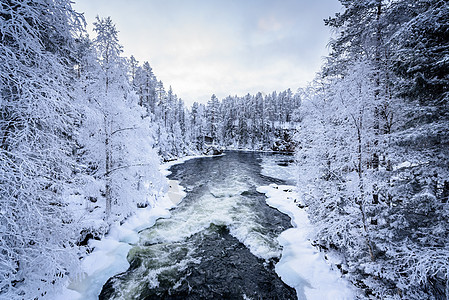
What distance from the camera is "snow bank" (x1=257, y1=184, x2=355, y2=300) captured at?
623cm

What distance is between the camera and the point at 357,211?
19.6ft

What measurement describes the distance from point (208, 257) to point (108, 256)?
4.70m

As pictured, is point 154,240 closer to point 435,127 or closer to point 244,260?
point 244,260

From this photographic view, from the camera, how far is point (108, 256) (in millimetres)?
8172

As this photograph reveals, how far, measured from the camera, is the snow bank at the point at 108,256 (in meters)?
6.31

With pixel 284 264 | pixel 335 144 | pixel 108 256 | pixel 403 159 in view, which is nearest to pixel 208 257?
pixel 284 264

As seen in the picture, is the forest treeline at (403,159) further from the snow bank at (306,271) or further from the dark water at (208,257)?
the dark water at (208,257)

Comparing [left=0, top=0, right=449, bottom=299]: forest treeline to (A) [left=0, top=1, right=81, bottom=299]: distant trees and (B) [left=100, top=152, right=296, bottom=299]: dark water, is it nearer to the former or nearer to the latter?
(A) [left=0, top=1, right=81, bottom=299]: distant trees

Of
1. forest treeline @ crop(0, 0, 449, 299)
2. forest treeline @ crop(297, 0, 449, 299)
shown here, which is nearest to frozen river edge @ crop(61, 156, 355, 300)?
forest treeline @ crop(0, 0, 449, 299)

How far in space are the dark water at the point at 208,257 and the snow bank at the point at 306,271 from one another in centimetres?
40

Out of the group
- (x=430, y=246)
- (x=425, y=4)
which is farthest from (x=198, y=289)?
(x=425, y=4)

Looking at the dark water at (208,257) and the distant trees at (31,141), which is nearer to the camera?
the distant trees at (31,141)

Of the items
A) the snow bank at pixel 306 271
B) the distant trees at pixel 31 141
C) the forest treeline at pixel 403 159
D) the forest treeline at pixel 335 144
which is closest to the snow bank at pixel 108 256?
the forest treeline at pixel 335 144

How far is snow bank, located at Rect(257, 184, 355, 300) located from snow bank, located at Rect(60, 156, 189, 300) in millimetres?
7277
